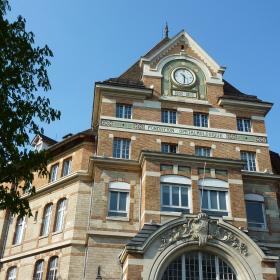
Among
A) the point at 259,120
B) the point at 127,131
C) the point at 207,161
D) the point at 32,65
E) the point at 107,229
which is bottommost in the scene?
the point at 107,229

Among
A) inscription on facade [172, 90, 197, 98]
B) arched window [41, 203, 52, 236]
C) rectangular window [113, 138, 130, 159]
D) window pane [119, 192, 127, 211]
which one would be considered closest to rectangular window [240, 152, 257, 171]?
inscription on facade [172, 90, 197, 98]

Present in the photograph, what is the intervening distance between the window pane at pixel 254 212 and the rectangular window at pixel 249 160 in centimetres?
234

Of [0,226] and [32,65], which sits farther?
[0,226]

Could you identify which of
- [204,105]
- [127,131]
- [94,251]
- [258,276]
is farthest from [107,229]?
[204,105]

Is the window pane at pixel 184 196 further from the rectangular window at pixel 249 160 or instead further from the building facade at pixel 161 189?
the rectangular window at pixel 249 160

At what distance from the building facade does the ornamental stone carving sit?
0.16 ft

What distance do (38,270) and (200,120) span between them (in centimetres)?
1383

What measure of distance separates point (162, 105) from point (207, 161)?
18.9 feet

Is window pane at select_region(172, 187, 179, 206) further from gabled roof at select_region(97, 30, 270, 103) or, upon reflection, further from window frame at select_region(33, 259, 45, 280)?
window frame at select_region(33, 259, 45, 280)

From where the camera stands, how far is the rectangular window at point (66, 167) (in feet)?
95.7

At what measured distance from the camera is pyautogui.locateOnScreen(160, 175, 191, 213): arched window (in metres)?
23.5

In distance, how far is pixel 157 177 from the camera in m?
24.2

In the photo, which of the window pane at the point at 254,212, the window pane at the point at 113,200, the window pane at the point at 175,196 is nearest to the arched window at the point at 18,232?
the window pane at the point at 113,200

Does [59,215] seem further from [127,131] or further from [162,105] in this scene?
[162,105]
